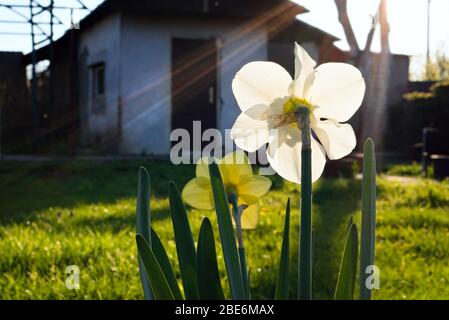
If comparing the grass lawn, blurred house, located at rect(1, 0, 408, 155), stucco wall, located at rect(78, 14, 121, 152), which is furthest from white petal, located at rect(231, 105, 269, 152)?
stucco wall, located at rect(78, 14, 121, 152)

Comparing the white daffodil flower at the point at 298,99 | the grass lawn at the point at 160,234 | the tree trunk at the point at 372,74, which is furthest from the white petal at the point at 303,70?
the tree trunk at the point at 372,74

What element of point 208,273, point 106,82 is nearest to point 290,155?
point 208,273

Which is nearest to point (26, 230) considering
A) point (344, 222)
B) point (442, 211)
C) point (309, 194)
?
point (344, 222)

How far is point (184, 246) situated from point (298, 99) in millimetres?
259

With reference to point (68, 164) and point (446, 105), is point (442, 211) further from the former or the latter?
point (446, 105)

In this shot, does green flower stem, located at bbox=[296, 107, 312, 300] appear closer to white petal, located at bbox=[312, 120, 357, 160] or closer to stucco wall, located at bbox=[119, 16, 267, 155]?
white petal, located at bbox=[312, 120, 357, 160]

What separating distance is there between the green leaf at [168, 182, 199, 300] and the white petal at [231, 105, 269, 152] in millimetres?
155

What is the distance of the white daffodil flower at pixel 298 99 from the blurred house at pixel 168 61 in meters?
8.81

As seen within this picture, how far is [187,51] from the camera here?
9.91m

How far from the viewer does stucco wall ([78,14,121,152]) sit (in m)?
9.67

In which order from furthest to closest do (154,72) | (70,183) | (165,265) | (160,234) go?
(154,72), (70,183), (160,234), (165,265)

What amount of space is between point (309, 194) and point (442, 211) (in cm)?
400

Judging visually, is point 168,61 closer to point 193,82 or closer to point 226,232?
point 193,82

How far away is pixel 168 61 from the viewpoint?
9742mm
